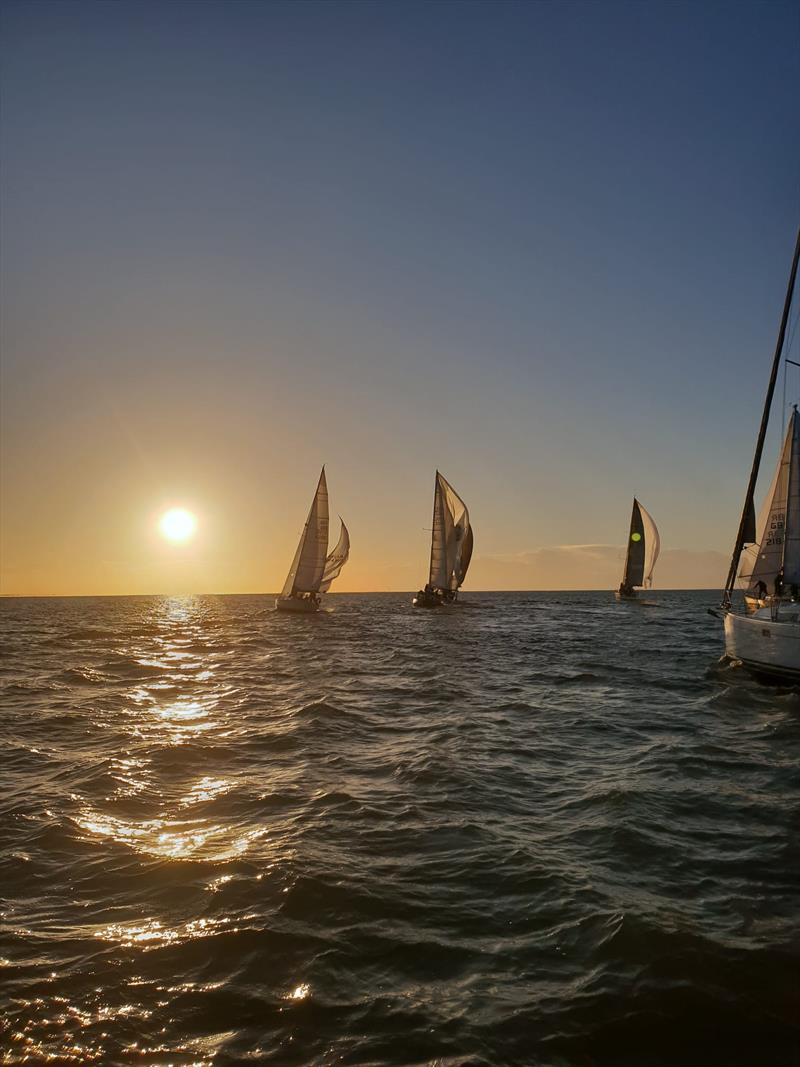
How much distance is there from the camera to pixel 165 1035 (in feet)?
13.5

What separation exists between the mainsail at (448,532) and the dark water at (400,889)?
4755 cm

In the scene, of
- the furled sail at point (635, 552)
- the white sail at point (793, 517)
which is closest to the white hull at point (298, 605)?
Answer: the furled sail at point (635, 552)

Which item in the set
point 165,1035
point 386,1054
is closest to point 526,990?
point 386,1054

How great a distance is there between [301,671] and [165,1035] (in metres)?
20.0

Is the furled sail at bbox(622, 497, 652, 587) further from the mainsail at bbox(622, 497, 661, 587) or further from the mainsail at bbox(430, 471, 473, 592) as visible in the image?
the mainsail at bbox(430, 471, 473, 592)

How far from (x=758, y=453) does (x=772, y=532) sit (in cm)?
348

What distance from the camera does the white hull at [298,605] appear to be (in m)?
61.0

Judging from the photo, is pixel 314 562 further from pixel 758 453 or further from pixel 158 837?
pixel 158 837

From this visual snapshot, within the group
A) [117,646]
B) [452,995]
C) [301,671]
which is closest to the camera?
[452,995]

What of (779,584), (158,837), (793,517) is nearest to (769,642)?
(779,584)

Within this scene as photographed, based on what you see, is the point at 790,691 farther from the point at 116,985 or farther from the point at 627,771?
the point at 116,985

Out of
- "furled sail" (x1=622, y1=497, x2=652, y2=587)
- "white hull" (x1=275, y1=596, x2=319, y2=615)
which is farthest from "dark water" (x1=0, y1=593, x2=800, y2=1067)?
"furled sail" (x1=622, y1=497, x2=652, y2=587)

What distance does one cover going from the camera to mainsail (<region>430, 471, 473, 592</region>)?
62188 mm

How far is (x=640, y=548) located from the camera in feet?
260
